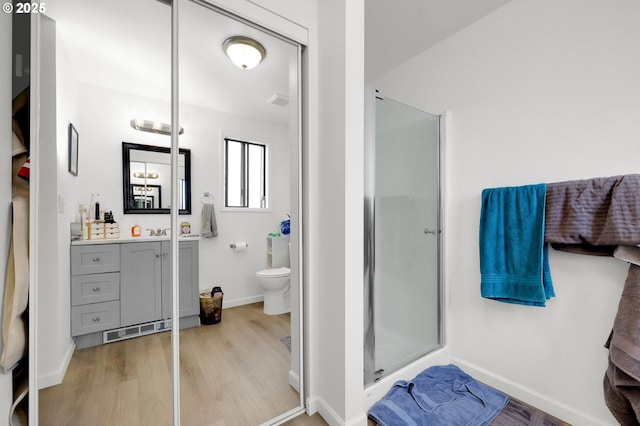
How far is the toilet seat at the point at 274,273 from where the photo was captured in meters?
1.50

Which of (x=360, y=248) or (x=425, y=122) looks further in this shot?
(x=425, y=122)

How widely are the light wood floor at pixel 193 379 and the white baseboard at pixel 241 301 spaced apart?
3cm

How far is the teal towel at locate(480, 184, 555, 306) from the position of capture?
1.50m

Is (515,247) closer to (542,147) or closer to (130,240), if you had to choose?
(542,147)

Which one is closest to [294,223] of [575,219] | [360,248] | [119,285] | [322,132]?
[360,248]

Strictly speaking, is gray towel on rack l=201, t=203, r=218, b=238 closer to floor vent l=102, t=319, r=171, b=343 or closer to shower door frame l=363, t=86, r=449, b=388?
floor vent l=102, t=319, r=171, b=343

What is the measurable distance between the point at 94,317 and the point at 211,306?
0.48m

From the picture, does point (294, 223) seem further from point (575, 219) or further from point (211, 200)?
point (575, 219)

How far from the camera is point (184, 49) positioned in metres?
1.24

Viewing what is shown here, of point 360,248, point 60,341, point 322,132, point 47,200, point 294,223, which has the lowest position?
point 60,341

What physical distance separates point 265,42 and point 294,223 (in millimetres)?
1025

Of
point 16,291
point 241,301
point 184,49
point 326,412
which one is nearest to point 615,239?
point 326,412

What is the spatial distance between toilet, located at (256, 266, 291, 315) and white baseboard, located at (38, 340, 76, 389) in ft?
2.71

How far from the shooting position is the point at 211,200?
52.4 inches
